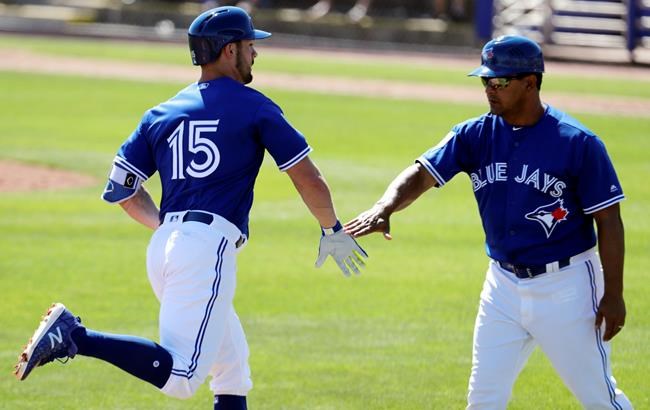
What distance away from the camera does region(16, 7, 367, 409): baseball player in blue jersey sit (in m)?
5.04

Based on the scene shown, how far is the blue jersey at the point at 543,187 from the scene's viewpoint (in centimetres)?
518

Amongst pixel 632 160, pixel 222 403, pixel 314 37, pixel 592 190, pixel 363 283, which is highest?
pixel 592 190

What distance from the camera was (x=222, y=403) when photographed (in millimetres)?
5660

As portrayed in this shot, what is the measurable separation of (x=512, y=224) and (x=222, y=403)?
63.0 inches

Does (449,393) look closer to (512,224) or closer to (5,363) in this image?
(512,224)

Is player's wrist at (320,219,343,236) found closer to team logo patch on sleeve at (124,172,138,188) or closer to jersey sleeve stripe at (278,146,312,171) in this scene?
jersey sleeve stripe at (278,146,312,171)

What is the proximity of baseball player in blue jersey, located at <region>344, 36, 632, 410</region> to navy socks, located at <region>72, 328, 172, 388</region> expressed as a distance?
4.42 ft

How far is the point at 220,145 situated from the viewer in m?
5.24

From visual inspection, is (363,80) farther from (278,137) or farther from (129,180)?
(278,137)

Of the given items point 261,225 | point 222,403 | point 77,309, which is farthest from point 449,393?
A: point 261,225

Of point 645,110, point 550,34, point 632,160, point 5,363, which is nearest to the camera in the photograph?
point 5,363

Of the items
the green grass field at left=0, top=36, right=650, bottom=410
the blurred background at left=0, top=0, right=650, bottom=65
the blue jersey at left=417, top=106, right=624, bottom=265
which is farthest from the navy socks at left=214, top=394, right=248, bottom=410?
the blurred background at left=0, top=0, right=650, bottom=65

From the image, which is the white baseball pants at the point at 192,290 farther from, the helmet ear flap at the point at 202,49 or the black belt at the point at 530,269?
the black belt at the point at 530,269

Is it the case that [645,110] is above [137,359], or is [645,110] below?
below
